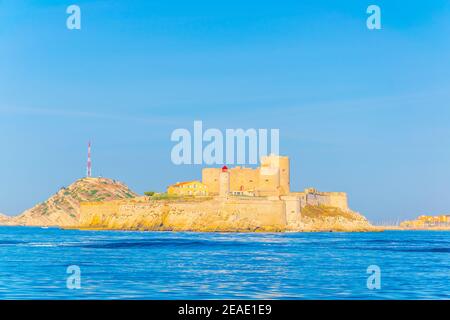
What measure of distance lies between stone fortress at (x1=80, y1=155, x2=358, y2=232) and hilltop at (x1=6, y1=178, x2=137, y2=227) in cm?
5337

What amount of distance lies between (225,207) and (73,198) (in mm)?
88372

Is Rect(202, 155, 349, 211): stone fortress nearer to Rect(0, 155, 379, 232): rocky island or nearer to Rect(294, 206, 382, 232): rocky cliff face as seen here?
Rect(0, 155, 379, 232): rocky island

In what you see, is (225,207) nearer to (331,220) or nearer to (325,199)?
(331,220)

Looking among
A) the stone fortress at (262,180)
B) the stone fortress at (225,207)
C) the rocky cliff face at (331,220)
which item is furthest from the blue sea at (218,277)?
the rocky cliff face at (331,220)

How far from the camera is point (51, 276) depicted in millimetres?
34625

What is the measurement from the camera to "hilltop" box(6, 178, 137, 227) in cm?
17850

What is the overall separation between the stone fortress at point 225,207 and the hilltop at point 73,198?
5337 cm

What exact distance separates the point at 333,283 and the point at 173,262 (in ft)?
44.9

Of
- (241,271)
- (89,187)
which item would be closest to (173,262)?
(241,271)

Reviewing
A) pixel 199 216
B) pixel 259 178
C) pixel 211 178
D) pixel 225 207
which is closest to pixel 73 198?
pixel 211 178

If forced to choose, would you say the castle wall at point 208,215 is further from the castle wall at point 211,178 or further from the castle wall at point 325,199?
the castle wall at point 325,199

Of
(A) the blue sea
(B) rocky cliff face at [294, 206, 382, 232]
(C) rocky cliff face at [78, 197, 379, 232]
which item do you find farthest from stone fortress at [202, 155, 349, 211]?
(A) the blue sea
